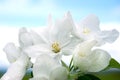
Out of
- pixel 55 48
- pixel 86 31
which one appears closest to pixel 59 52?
pixel 55 48

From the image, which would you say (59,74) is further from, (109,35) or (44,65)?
(109,35)

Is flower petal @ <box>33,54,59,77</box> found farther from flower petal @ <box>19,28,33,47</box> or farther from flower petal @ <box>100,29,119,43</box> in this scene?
flower petal @ <box>100,29,119,43</box>

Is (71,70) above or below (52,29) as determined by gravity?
below

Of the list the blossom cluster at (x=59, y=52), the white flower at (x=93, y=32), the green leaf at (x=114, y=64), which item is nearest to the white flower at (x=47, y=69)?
the blossom cluster at (x=59, y=52)

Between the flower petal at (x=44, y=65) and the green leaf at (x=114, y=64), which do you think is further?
the green leaf at (x=114, y=64)

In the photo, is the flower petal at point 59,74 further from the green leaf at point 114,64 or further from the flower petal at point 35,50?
the green leaf at point 114,64

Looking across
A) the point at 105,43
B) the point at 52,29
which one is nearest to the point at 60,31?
the point at 52,29

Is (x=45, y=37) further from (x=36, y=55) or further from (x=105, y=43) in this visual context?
(x=105, y=43)
